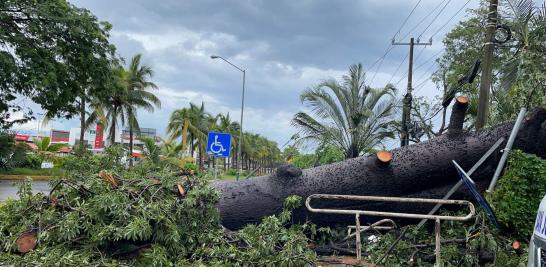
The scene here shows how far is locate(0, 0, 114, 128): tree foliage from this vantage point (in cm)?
1543

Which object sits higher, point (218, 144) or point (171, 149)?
point (171, 149)

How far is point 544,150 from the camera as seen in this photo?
6.07m

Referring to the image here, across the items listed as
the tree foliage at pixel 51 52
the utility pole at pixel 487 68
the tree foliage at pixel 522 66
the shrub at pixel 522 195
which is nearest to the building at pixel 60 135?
the tree foliage at pixel 51 52

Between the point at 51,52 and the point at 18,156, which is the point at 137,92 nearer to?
the point at 18,156

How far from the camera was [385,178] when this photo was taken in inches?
244

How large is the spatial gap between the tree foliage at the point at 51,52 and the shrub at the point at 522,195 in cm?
1419

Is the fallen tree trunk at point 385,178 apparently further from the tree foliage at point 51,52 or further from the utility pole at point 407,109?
the tree foliage at point 51,52

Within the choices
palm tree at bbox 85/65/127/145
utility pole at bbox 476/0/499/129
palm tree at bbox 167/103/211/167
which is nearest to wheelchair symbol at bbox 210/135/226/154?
utility pole at bbox 476/0/499/129

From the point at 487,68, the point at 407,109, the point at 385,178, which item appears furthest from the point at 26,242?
the point at 407,109

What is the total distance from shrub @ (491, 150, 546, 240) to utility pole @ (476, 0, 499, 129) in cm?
446

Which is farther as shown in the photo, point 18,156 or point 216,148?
point 18,156

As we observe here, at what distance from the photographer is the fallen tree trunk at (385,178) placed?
239 inches

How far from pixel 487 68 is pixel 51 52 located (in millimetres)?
13806

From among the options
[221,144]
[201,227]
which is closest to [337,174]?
[201,227]
